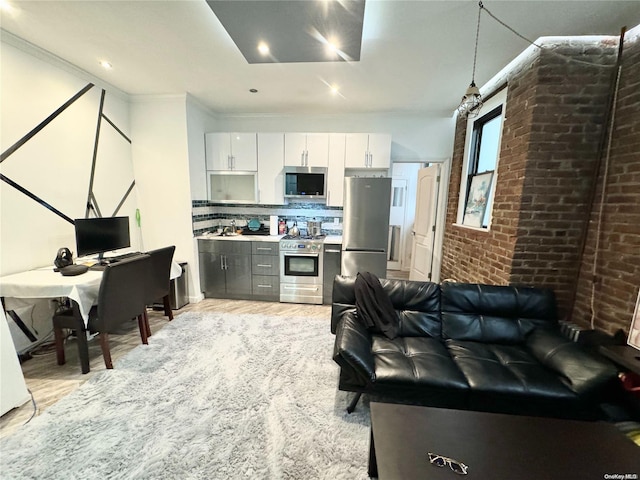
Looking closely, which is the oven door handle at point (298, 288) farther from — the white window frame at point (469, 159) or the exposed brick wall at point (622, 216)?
the exposed brick wall at point (622, 216)

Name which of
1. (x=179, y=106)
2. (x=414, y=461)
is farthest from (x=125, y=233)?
(x=414, y=461)

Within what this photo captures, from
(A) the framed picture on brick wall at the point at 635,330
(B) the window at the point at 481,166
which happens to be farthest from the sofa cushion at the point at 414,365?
(B) the window at the point at 481,166

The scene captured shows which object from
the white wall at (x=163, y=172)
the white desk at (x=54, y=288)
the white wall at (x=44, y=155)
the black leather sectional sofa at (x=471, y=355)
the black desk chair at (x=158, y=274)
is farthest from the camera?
the white wall at (x=163, y=172)

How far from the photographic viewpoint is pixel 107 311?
6.98ft

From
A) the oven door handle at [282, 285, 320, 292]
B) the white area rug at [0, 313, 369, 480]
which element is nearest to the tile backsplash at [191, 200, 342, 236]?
the oven door handle at [282, 285, 320, 292]

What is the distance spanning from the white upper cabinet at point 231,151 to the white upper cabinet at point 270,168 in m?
0.11

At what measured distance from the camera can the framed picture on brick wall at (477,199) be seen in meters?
2.92

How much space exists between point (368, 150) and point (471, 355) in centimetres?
281

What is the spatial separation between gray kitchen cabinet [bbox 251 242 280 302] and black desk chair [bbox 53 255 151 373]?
150 cm

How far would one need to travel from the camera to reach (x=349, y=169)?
12.9 feet

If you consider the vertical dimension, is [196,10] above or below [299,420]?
above

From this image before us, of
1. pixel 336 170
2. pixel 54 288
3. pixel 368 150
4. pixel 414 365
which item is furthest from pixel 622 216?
pixel 54 288

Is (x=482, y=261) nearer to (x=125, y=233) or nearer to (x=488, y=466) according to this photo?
(x=488, y=466)

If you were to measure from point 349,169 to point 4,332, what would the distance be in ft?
12.6
